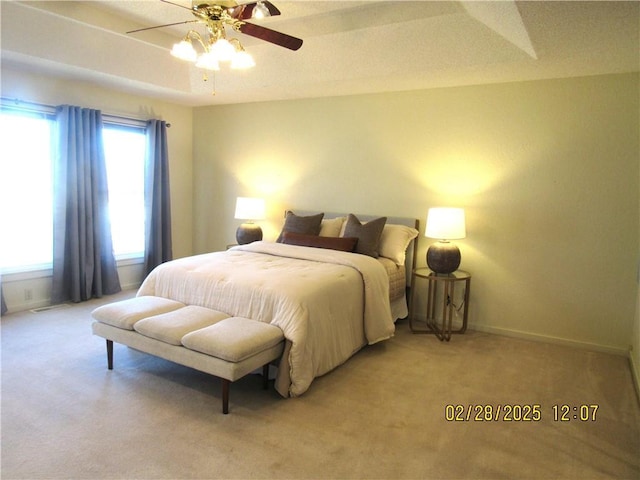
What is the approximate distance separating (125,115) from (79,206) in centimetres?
124

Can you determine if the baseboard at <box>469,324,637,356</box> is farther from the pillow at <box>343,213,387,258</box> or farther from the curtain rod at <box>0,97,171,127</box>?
the curtain rod at <box>0,97,171,127</box>

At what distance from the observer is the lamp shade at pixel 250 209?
200 inches

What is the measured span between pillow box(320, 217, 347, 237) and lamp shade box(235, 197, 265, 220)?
89cm

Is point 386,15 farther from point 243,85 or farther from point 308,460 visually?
point 308,460

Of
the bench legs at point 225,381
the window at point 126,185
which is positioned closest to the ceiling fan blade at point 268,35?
the bench legs at point 225,381

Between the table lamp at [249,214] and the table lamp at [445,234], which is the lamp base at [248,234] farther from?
the table lamp at [445,234]

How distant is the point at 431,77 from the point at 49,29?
11.0ft

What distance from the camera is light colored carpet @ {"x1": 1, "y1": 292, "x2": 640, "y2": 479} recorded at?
2.07 meters

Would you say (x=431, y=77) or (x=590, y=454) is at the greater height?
(x=431, y=77)

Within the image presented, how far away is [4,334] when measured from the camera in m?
3.62

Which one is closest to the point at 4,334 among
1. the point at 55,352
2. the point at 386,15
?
the point at 55,352

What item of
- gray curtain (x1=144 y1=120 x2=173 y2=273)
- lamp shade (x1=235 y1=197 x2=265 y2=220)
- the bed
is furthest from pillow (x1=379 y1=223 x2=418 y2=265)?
gray curtain (x1=144 y1=120 x2=173 y2=273)

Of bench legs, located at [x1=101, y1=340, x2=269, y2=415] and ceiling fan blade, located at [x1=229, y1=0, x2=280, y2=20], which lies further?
bench legs, located at [x1=101, y1=340, x2=269, y2=415]

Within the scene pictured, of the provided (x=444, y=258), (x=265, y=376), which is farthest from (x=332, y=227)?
(x=265, y=376)
